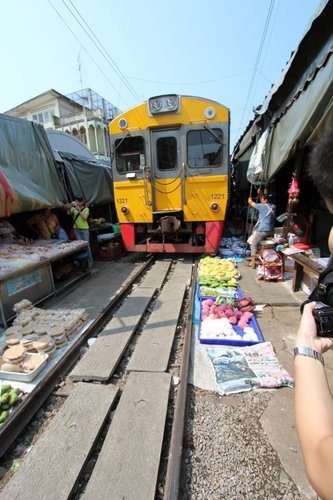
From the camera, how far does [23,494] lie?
1686mm

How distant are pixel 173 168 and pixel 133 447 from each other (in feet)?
18.6

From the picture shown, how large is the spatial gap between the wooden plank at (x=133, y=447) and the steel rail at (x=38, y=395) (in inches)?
30.9

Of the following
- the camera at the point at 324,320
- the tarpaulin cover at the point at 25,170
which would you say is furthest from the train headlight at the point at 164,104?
the camera at the point at 324,320

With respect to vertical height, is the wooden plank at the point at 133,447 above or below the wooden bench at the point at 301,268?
below

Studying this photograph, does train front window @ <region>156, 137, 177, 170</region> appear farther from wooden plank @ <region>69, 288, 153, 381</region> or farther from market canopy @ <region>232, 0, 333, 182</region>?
wooden plank @ <region>69, 288, 153, 381</region>

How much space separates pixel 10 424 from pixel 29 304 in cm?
218

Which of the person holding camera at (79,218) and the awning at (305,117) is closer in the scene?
the awning at (305,117)

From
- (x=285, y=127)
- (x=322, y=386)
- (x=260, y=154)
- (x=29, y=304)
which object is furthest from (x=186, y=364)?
(x=260, y=154)

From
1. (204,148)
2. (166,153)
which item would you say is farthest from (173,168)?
(204,148)

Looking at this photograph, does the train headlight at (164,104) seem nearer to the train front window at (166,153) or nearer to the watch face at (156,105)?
the watch face at (156,105)

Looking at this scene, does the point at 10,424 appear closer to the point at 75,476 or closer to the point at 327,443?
the point at 75,476

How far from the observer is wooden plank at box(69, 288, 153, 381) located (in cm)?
281

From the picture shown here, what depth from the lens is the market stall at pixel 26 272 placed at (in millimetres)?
3852

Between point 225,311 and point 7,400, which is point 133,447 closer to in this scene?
point 7,400
